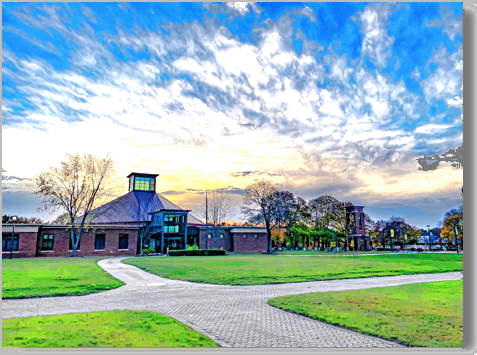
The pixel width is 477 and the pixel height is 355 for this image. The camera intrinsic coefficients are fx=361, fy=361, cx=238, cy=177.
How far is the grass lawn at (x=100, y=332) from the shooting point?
441 centimetres

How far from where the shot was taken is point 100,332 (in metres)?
4.66

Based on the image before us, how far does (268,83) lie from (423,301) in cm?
537

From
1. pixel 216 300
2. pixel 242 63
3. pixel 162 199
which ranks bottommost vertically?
pixel 216 300

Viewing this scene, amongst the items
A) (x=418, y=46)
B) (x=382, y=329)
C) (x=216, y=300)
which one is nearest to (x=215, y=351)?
(x=382, y=329)

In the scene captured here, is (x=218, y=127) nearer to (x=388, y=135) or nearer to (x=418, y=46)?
(x=388, y=135)

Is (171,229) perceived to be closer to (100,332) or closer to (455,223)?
(455,223)

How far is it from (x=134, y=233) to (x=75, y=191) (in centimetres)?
556

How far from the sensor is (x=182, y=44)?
24.6 feet

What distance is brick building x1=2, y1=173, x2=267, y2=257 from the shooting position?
2084 cm

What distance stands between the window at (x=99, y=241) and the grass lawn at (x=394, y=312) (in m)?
19.5

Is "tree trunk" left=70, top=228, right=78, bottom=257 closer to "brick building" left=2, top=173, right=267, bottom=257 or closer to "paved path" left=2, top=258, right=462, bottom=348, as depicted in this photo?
"brick building" left=2, top=173, right=267, bottom=257

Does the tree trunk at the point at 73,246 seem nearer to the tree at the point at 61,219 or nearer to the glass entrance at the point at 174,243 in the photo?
the tree at the point at 61,219

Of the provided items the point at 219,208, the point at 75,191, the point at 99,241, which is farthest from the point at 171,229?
the point at 75,191

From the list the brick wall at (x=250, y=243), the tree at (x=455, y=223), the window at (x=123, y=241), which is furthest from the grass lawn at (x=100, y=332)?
the brick wall at (x=250, y=243)
